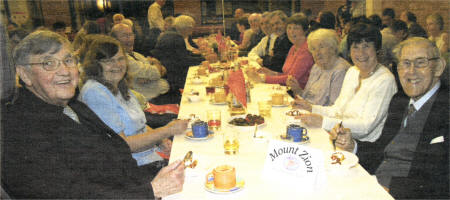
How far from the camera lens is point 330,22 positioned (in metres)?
2.39

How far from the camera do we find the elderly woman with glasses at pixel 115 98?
1.48 metres

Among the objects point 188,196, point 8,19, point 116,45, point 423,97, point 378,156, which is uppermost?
point 8,19

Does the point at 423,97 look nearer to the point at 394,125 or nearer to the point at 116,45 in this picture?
the point at 394,125

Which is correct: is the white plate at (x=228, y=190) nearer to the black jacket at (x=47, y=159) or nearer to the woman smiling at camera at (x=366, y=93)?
the black jacket at (x=47, y=159)

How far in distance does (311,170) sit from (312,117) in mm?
646

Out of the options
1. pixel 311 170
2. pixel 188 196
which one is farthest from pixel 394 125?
pixel 188 196

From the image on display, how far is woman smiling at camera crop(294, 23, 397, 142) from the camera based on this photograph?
1.53 meters

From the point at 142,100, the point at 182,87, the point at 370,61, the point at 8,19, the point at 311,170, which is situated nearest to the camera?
the point at 311,170

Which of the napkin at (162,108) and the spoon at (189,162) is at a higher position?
the spoon at (189,162)

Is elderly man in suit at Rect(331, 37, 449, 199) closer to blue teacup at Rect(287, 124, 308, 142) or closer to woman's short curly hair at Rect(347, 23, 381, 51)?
blue teacup at Rect(287, 124, 308, 142)

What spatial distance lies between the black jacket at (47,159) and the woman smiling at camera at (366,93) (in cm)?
92

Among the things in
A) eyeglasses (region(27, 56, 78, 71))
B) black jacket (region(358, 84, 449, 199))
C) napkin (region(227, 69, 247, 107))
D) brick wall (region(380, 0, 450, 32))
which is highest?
brick wall (region(380, 0, 450, 32))

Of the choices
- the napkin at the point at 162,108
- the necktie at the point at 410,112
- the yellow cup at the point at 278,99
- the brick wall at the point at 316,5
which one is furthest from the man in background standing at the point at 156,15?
the necktie at the point at 410,112

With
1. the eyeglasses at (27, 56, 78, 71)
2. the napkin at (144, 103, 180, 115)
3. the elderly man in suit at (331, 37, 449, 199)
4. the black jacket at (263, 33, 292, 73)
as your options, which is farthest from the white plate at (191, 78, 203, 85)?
the eyeglasses at (27, 56, 78, 71)
